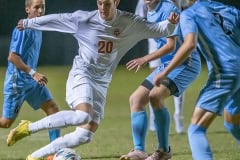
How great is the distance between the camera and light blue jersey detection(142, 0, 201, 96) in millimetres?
9062

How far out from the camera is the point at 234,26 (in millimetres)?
7691

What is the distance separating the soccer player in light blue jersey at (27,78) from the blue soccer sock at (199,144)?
2.21m

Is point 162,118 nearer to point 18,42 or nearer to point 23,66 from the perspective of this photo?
point 23,66

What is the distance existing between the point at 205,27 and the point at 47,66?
57.6 ft

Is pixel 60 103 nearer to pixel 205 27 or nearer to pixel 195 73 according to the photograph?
pixel 195 73

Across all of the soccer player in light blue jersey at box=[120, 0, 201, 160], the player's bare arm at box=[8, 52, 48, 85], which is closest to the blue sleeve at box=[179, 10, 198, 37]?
the soccer player in light blue jersey at box=[120, 0, 201, 160]

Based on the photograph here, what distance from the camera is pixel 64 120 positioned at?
809 centimetres

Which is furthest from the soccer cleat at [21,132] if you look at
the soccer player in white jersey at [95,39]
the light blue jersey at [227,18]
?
the light blue jersey at [227,18]

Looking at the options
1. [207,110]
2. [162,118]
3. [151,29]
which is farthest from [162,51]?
[207,110]

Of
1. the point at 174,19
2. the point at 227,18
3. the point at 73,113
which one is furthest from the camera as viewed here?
the point at 174,19

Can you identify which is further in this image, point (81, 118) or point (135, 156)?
point (135, 156)

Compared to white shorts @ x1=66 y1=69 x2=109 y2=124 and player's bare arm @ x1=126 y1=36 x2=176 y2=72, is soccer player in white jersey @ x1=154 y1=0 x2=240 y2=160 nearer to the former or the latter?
player's bare arm @ x1=126 y1=36 x2=176 y2=72

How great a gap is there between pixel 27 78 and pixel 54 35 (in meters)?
14.4

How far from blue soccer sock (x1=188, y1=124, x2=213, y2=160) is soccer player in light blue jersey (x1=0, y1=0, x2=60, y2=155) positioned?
2.21 m
